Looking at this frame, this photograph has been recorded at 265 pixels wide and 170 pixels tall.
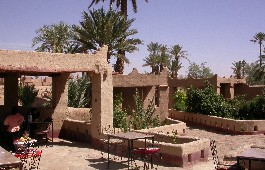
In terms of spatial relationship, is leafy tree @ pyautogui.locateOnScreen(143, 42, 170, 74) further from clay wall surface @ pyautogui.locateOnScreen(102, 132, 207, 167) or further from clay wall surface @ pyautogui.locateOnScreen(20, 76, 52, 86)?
clay wall surface @ pyautogui.locateOnScreen(102, 132, 207, 167)

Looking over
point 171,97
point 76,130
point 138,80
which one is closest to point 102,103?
point 76,130

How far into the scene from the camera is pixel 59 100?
15266mm

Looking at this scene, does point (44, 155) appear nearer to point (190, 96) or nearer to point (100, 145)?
point (100, 145)

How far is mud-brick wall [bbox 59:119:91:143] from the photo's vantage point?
13.9 meters

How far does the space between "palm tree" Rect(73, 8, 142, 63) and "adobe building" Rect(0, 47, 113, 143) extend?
6902 mm

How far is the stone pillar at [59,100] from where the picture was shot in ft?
49.7

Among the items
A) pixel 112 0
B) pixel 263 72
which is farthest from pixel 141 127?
pixel 263 72

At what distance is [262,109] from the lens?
19.8 meters

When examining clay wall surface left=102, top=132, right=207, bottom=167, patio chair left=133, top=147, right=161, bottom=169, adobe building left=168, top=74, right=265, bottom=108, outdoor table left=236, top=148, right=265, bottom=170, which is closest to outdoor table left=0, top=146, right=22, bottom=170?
patio chair left=133, top=147, right=161, bottom=169

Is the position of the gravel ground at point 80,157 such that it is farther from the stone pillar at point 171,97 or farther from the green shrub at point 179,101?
the stone pillar at point 171,97

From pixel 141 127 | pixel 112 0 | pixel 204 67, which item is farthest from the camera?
pixel 204 67

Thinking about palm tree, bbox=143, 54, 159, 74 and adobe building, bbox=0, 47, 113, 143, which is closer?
adobe building, bbox=0, 47, 113, 143

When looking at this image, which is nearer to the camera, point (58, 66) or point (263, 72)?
point (58, 66)

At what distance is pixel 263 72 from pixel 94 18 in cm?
2607
